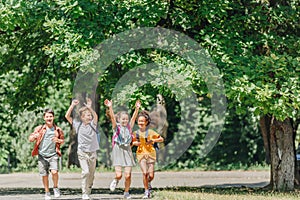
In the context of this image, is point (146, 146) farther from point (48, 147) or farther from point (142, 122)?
point (48, 147)

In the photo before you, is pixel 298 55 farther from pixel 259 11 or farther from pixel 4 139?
pixel 4 139

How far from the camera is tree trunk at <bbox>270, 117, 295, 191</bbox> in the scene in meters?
17.1

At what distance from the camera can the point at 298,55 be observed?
16219mm

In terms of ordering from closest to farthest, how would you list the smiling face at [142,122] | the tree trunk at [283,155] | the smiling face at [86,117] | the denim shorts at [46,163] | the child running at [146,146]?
the smiling face at [86,117], the denim shorts at [46,163], the smiling face at [142,122], the child running at [146,146], the tree trunk at [283,155]

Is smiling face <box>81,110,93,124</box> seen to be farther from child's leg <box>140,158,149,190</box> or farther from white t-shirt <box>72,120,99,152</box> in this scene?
child's leg <box>140,158,149,190</box>

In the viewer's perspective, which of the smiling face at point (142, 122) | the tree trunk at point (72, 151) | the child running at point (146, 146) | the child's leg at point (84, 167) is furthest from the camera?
the tree trunk at point (72, 151)

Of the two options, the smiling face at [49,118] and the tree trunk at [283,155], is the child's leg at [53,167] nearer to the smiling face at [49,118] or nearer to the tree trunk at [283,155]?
the smiling face at [49,118]

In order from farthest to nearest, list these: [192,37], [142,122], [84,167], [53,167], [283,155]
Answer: [283,155] → [192,37] → [142,122] → [53,167] → [84,167]

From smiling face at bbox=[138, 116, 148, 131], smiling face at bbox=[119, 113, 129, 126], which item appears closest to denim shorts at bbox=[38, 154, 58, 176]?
smiling face at bbox=[119, 113, 129, 126]

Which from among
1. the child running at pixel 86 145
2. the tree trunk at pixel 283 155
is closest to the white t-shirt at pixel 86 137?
the child running at pixel 86 145

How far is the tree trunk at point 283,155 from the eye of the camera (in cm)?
1706

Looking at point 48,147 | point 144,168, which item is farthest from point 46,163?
point 144,168

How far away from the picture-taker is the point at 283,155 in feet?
56.2

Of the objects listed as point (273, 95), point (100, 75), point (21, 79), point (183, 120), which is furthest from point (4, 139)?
point (273, 95)
